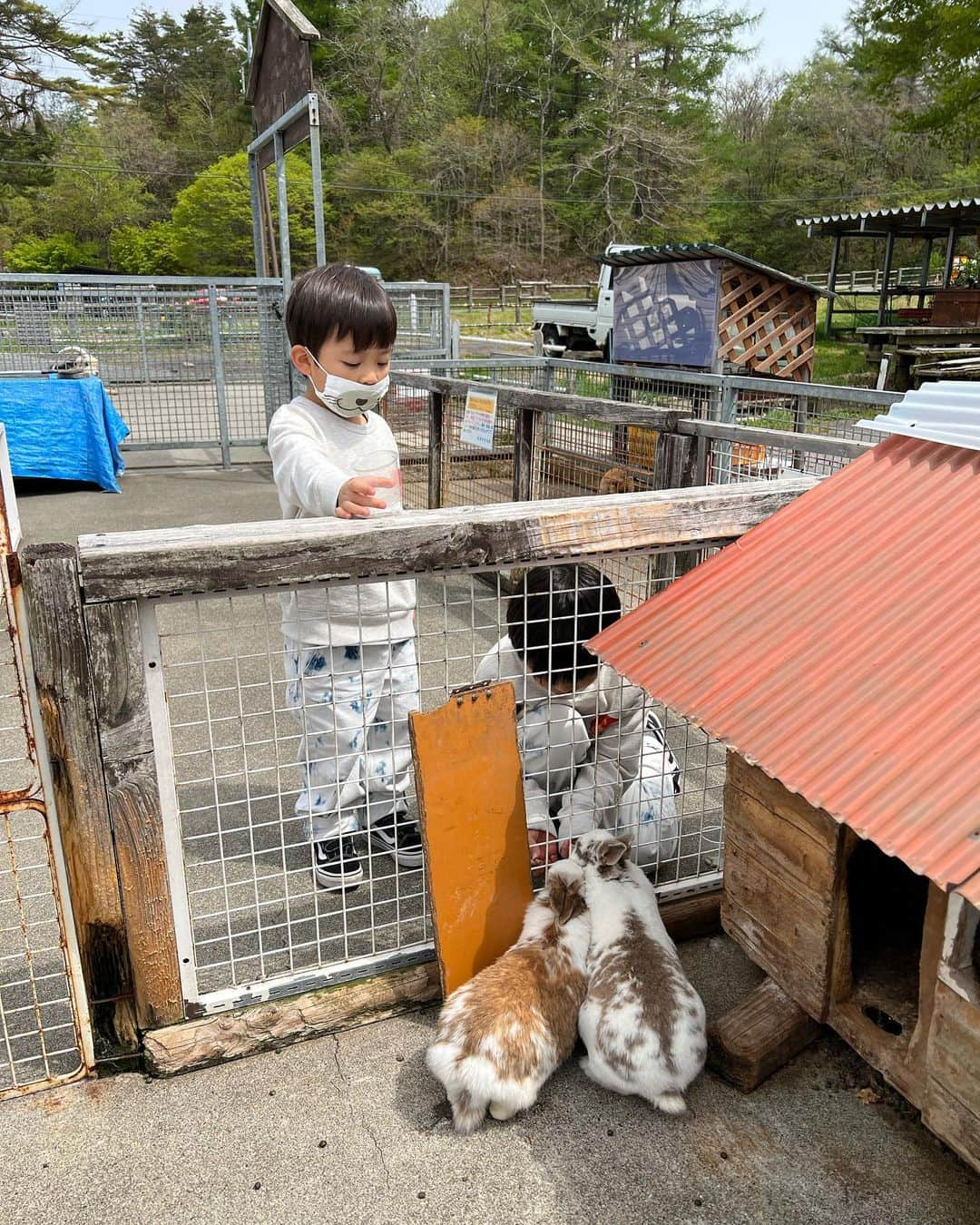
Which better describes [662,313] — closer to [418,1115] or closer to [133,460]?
[133,460]

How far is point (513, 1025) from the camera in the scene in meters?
1.82

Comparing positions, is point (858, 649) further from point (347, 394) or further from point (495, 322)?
point (495, 322)

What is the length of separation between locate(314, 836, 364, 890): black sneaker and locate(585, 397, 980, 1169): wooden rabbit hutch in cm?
99

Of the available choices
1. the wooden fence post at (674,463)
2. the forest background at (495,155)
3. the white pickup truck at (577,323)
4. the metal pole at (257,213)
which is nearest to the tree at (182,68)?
the forest background at (495,155)

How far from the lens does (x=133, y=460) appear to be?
11.6 meters

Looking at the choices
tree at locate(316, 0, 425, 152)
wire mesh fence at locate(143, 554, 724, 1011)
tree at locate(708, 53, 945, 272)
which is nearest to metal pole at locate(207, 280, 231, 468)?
wire mesh fence at locate(143, 554, 724, 1011)

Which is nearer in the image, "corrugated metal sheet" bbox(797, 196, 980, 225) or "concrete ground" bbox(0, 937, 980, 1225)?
"concrete ground" bbox(0, 937, 980, 1225)

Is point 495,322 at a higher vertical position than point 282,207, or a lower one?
lower

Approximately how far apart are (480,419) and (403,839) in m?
3.20

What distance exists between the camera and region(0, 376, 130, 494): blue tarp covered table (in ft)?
28.6

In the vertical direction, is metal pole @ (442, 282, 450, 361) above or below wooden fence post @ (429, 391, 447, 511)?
above

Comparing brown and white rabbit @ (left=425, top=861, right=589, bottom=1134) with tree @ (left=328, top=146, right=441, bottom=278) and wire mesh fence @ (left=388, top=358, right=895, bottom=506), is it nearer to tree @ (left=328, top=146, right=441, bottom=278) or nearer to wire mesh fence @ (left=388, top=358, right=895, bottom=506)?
wire mesh fence @ (left=388, top=358, right=895, bottom=506)

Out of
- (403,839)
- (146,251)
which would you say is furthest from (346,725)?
(146,251)

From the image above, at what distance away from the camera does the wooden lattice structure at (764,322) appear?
9438mm
